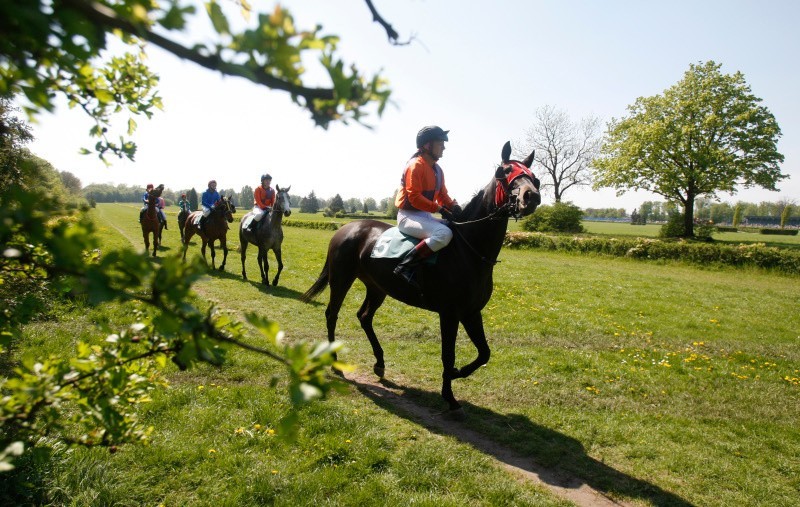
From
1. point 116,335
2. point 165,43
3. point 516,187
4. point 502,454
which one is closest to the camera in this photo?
point 165,43

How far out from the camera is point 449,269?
214 inches

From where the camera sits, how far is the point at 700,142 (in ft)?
114

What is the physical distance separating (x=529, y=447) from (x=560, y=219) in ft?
121

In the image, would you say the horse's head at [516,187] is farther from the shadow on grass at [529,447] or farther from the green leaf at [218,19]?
the green leaf at [218,19]

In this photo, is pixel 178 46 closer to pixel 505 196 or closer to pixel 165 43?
pixel 165 43

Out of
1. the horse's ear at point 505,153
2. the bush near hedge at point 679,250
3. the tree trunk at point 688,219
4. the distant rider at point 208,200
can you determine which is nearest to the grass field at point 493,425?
the horse's ear at point 505,153

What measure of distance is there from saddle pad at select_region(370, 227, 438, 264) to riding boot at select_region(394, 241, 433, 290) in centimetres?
11

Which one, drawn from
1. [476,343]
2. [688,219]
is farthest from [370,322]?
[688,219]

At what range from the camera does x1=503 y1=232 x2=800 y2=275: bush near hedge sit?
20.7 metres

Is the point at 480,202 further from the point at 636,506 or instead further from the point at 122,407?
the point at 122,407

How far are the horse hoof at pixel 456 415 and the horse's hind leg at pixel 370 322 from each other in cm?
145

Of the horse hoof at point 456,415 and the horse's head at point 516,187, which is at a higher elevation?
the horse's head at point 516,187

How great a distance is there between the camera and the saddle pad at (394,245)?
579 cm

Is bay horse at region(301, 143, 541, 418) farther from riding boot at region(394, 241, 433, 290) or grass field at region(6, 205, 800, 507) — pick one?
grass field at region(6, 205, 800, 507)
